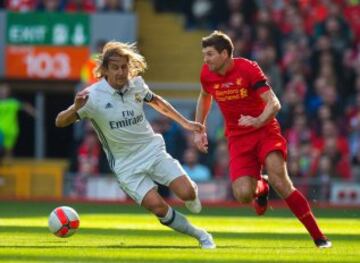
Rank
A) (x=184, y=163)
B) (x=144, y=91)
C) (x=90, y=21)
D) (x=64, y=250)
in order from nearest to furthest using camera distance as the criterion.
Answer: (x=64, y=250) → (x=144, y=91) → (x=184, y=163) → (x=90, y=21)

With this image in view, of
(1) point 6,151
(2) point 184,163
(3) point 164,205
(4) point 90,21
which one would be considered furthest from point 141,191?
(4) point 90,21

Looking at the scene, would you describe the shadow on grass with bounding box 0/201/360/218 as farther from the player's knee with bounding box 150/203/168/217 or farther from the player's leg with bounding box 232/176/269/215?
the player's knee with bounding box 150/203/168/217

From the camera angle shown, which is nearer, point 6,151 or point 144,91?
point 144,91

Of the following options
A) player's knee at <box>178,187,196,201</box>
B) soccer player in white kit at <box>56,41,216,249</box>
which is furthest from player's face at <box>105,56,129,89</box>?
player's knee at <box>178,187,196,201</box>

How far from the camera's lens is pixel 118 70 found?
40.2ft

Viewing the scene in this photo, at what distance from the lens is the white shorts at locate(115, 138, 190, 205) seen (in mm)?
12391

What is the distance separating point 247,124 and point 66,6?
1355cm

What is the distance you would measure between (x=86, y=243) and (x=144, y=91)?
155cm

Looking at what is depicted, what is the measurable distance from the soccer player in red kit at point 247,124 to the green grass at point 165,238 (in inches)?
20.3

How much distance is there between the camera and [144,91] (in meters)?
12.5

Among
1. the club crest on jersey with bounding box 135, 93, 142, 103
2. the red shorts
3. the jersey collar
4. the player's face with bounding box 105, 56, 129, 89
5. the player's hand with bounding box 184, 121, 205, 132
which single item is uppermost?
the player's face with bounding box 105, 56, 129, 89

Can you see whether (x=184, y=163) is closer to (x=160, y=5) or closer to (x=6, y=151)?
(x=6, y=151)

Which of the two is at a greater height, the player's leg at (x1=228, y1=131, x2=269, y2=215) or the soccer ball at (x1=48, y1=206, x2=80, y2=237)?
the player's leg at (x1=228, y1=131, x2=269, y2=215)

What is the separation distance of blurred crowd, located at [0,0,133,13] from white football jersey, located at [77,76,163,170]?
12767 mm
